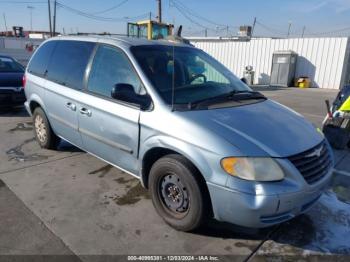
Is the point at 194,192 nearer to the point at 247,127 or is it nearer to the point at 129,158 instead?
the point at 247,127

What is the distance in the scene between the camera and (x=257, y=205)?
2.43 m

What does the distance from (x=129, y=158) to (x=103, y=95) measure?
0.81 meters

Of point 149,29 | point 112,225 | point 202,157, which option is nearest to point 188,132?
point 202,157

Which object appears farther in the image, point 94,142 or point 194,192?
point 94,142

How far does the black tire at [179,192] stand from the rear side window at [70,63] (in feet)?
5.58

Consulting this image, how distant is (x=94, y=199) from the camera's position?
3.61 m

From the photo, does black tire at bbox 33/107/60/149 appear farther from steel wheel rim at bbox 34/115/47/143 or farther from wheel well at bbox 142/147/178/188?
wheel well at bbox 142/147/178/188

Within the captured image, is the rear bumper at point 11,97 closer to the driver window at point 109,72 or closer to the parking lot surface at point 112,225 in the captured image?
the parking lot surface at point 112,225

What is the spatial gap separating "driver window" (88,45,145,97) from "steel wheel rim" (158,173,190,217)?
0.95 m

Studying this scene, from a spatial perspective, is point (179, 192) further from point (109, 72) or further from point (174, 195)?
point (109, 72)

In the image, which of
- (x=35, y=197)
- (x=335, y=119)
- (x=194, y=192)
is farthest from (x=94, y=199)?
(x=335, y=119)

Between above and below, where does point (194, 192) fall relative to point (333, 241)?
above

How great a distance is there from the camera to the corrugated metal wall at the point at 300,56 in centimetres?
1714

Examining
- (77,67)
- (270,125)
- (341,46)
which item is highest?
(341,46)
